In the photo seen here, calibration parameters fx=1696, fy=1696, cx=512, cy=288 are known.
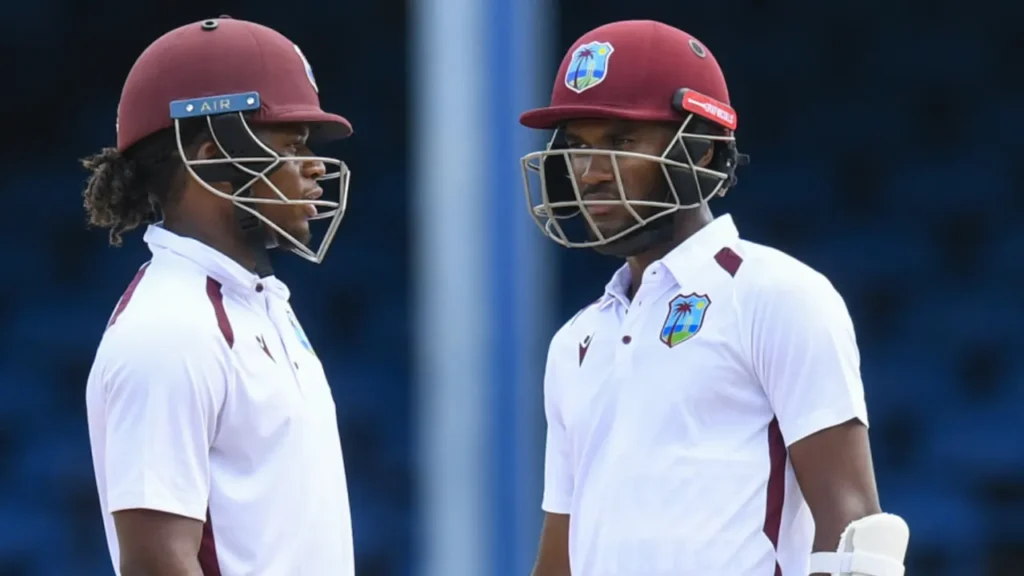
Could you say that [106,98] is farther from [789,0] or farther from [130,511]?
[130,511]

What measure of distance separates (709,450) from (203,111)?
0.83 m

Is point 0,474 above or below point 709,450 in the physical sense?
below

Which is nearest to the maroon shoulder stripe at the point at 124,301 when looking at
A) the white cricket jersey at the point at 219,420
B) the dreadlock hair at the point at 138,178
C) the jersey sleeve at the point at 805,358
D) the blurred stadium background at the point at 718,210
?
the white cricket jersey at the point at 219,420

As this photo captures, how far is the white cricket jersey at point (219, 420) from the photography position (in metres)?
2.06

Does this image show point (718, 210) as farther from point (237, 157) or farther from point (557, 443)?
point (237, 157)

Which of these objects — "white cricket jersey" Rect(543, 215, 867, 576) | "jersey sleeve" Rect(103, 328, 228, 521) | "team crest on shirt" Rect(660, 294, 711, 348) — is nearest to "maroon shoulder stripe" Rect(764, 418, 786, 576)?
"white cricket jersey" Rect(543, 215, 867, 576)

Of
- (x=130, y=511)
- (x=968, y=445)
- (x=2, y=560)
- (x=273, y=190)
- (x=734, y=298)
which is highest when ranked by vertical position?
(x=273, y=190)

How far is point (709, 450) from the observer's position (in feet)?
7.52

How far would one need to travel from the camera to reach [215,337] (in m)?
2.13

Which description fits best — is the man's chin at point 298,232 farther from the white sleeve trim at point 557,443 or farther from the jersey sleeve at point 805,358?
the jersey sleeve at point 805,358

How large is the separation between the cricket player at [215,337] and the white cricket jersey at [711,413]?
381mm

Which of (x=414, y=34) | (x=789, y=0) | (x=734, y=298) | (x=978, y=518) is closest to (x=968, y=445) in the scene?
(x=978, y=518)

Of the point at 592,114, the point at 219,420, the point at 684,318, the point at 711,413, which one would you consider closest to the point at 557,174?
the point at 592,114

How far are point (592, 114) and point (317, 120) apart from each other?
406mm
